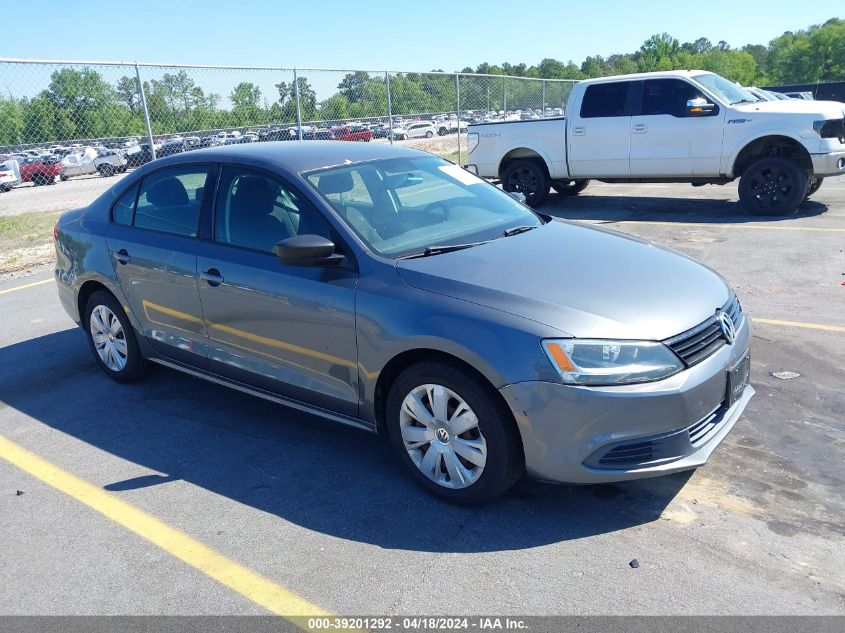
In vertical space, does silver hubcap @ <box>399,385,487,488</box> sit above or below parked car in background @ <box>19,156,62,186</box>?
below

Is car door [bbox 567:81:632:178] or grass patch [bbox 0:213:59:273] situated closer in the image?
grass patch [bbox 0:213:59:273]

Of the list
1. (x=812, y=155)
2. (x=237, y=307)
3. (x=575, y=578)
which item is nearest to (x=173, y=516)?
(x=237, y=307)

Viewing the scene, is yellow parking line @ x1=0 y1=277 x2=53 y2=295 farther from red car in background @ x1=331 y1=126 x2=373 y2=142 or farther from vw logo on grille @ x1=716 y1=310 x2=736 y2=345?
vw logo on grille @ x1=716 y1=310 x2=736 y2=345

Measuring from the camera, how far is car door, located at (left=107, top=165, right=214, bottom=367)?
4531 millimetres

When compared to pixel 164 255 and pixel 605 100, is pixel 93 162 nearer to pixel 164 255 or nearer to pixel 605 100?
pixel 605 100

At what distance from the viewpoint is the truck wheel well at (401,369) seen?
333cm

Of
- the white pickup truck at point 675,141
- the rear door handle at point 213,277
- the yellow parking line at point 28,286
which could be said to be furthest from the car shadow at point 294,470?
the white pickup truck at point 675,141

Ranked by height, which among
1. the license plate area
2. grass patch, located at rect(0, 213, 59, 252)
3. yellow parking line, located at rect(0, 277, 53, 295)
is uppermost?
the license plate area

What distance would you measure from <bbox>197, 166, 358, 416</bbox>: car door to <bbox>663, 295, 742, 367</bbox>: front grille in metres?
1.55

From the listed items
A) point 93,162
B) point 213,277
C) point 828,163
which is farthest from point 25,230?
point 828,163

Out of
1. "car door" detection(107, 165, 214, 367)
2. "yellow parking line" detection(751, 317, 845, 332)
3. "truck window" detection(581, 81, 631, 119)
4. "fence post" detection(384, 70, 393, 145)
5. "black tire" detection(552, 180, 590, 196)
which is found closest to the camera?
"car door" detection(107, 165, 214, 367)

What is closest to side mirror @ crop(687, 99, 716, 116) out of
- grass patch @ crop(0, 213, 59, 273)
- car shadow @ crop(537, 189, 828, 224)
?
car shadow @ crop(537, 189, 828, 224)

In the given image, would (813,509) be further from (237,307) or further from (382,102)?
(382,102)

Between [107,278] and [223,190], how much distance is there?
127cm
